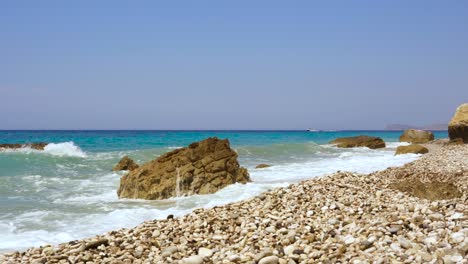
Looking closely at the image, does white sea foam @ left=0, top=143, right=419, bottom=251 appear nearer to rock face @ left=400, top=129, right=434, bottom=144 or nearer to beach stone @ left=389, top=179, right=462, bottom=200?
beach stone @ left=389, top=179, right=462, bottom=200

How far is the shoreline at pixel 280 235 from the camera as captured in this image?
16.3ft

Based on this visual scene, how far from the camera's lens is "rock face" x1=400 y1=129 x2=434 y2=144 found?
147ft

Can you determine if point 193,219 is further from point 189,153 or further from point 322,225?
point 189,153

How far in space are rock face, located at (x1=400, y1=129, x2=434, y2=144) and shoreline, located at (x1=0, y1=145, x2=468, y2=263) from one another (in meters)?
39.9

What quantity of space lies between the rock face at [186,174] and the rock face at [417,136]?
35320 mm

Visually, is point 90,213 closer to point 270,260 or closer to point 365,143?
point 270,260

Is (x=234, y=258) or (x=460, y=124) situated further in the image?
(x=460, y=124)

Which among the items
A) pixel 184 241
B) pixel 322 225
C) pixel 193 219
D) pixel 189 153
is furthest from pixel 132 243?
pixel 189 153

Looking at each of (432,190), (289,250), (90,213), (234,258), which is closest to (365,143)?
(432,190)

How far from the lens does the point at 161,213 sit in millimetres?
9867

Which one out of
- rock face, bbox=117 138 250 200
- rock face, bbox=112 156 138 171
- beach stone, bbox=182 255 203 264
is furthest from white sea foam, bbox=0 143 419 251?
rock face, bbox=112 156 138 171

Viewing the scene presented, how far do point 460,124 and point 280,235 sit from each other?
29.9 m

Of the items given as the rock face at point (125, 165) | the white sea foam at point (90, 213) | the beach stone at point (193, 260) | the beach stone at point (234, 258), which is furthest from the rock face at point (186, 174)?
the beach stone at point (234, 258)

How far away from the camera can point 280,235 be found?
5.87m
